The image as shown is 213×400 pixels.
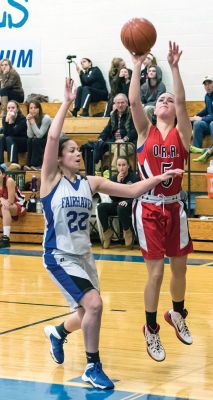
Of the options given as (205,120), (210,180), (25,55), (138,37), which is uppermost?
(138,37)

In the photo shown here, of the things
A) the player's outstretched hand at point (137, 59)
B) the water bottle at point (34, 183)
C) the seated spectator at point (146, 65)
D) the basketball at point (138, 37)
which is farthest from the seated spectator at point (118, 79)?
the player's outstretched hand at point (137, 59)

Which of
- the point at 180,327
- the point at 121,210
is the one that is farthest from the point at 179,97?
the point at 121,210

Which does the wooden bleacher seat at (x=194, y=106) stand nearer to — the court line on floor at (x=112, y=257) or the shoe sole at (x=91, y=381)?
the court line on floor at (x=112, y=257)

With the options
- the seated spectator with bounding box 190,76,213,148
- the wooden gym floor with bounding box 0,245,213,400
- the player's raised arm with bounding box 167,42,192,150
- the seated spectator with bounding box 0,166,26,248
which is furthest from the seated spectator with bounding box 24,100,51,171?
the player's raised arm with bounding box 167,42,192,150

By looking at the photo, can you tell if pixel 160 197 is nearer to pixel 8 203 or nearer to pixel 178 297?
pixel 178 297

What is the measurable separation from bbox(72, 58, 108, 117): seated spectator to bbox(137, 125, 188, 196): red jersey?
33.0 ft

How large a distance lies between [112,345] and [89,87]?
33.0 ft

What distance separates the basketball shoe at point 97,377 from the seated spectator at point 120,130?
26.2ft

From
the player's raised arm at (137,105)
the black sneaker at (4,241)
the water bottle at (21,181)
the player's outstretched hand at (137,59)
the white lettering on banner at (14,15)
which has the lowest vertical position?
the black sneaker at (4,241)

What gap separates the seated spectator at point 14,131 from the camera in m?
15.3

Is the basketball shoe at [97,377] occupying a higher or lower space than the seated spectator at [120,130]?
lower

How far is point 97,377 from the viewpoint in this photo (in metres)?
5.92

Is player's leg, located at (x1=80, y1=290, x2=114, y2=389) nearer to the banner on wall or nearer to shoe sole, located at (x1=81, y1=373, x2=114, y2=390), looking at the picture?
shoe sole, located at (x1=81, y1=373, x2=114, y2=390)

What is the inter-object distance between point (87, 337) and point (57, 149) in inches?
48.3
